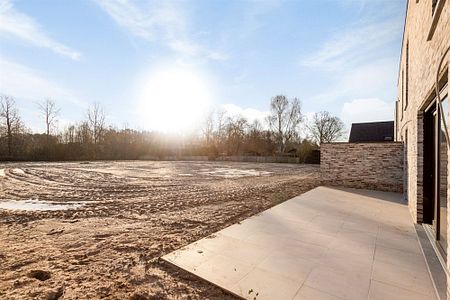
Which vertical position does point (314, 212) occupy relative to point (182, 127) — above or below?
below

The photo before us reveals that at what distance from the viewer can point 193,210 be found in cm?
523

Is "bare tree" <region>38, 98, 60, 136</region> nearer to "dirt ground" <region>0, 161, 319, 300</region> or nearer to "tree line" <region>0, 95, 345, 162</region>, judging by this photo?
"tree line" <region>0, 95, 345, 162</region>

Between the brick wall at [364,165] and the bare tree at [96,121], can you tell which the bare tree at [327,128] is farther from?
the bare tree at [96,121]

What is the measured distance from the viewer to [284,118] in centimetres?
3122

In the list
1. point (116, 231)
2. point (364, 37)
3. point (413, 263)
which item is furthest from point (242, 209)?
point (364, 37)

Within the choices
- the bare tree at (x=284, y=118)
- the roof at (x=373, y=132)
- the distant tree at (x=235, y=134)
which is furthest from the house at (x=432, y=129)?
the distant tree at (x=235, y=134)

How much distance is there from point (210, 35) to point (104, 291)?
862 cm

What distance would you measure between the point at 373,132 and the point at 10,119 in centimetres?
4405

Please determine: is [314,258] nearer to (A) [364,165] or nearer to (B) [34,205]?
(B) [34,205]

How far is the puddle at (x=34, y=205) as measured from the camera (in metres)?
5.36

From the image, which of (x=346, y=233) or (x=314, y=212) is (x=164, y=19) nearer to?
(x=314, y=212)

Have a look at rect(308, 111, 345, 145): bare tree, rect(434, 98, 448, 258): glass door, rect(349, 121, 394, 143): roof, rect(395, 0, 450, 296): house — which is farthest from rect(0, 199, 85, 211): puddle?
rect(308, 111, 345, 145): bare tree

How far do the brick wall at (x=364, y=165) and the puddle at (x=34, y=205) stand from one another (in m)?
8.91

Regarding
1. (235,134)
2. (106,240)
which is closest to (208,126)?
Answer: (235,134)
